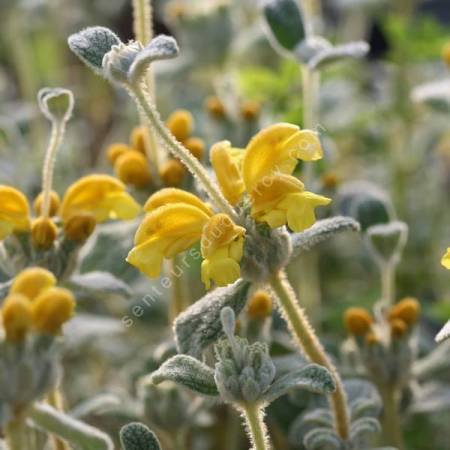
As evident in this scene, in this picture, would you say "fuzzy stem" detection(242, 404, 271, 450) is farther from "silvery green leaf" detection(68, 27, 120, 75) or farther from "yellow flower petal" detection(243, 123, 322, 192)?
"silvery green leaf" detection(68, 27, 120, 75)

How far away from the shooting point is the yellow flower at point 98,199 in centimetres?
126

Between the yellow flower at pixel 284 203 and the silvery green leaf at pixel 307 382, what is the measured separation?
0.15m

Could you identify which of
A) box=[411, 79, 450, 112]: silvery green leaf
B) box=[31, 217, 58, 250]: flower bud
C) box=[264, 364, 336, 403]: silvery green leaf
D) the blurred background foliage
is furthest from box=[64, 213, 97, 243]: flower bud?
box=[411, 79, 450, 112]: silvery green leaf

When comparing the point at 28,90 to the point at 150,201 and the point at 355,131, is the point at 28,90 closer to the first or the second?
the point at 355,131

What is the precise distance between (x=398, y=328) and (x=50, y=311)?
59cm

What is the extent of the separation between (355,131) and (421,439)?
2.55ft

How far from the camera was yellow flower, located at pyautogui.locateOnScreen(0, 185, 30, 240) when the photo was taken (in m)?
1.16

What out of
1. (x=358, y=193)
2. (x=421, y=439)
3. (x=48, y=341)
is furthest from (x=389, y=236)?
(x=48, y=341)

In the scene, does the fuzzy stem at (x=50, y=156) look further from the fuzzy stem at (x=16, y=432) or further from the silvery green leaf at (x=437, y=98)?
the silvery green leaf at (x=437, y=98)

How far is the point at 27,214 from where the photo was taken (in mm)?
1189

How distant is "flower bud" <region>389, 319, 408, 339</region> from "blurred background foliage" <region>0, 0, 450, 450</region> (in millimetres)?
317

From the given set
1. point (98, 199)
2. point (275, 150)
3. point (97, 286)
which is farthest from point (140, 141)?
point (275, 150)

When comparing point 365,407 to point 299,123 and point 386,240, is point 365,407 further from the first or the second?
point 299,123

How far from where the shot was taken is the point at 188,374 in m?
1.00
